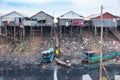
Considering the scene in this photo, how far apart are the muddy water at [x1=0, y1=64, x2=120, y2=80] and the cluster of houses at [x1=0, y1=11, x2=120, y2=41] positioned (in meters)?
12.7

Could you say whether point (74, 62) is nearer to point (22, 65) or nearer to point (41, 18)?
point (22, 65)

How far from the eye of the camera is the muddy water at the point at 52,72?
3516cm

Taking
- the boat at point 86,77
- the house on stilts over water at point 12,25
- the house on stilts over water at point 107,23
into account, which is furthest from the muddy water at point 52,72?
the house on stilts over water at point 107,23

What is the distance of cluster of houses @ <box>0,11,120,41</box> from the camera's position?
52.1 meters

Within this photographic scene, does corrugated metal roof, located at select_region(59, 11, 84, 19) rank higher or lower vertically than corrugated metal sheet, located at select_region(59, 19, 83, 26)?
higher

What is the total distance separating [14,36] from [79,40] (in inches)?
454

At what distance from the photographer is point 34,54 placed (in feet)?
152

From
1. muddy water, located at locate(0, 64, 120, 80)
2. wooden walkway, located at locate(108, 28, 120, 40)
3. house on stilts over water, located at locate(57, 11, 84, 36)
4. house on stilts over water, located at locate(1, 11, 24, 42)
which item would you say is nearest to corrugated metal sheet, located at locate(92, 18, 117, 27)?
wooden walkway, located at locate(108, 28, 120, 40)

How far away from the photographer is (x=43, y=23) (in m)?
52.6

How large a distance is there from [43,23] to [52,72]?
16.6 m

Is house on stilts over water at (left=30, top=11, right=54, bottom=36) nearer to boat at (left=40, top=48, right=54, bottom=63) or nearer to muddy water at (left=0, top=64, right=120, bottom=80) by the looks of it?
boat at (left=40, top=48, right=54, bottom=63)

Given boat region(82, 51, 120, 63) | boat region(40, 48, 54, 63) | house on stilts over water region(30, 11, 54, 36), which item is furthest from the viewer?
house on stilts over water region(30, 11, 54, 36)

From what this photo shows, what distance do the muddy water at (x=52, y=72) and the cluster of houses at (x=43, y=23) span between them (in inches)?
499

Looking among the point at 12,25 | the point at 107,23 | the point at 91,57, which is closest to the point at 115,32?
the point at 107,23
